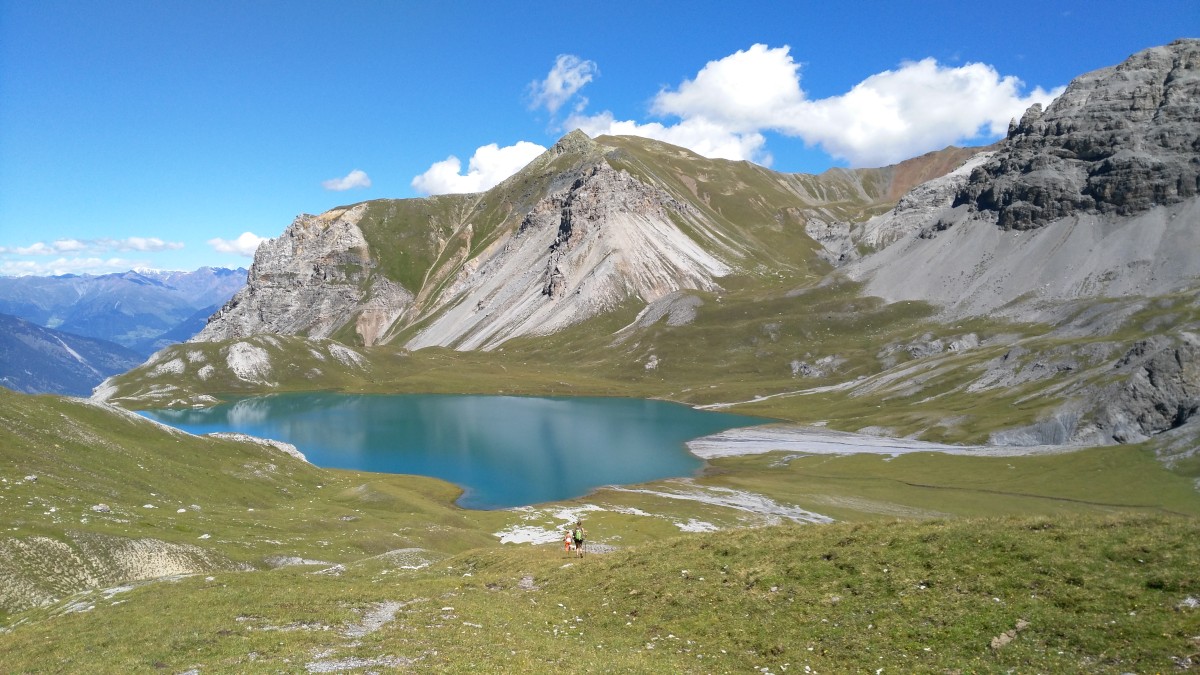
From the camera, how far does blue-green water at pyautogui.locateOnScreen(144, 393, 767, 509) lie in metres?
115

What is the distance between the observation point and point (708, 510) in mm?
88500

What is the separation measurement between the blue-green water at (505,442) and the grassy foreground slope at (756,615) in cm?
6834

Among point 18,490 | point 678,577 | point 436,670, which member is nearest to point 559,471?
point 18,490

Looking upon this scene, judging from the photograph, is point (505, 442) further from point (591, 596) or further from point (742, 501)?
point (591, 596)

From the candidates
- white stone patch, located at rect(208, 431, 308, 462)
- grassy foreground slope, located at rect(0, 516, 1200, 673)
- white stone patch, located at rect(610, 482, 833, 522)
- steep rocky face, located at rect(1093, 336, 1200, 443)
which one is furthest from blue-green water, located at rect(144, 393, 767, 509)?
steep rocky face, located at rect(1093, 336, 1200, 443)

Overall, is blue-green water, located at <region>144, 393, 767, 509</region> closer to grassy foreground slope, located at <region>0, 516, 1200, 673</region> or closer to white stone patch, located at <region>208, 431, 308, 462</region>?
white stone patch, located at <region>208, 431, 308, 462</region>

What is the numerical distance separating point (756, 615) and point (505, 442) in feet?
415

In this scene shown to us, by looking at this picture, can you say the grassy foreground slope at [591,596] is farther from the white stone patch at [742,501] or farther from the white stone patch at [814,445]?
the white stone patch at [814,445]

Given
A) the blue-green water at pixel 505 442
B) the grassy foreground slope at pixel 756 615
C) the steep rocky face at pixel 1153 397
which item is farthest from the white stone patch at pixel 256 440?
the steep rocky face at pixel 1153 397

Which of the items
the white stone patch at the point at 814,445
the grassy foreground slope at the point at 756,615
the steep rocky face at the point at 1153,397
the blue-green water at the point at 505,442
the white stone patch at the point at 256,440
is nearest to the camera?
the grassy foreground slope at the point at 756,615

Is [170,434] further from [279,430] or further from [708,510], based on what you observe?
[279,430]

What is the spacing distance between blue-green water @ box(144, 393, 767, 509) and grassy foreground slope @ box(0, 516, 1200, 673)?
224 feet

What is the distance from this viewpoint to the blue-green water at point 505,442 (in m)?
115

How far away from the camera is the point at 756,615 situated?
24422mm
